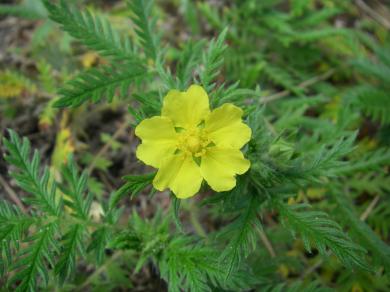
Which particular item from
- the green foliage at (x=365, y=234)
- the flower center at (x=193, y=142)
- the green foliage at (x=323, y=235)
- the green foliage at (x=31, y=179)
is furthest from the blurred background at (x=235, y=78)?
the flower center at (x=193, y=142)

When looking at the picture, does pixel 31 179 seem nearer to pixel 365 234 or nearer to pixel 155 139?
pixel 155 139

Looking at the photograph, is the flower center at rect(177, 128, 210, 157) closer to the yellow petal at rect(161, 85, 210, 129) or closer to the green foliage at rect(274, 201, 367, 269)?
the yellow petal at rect(161, 85, 210, 129)

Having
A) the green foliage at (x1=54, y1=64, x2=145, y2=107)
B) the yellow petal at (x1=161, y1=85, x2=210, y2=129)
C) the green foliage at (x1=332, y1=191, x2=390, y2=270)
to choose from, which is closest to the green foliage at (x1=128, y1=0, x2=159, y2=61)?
the green foliage at (x1=54, y1=64, x2=145, y2=107)

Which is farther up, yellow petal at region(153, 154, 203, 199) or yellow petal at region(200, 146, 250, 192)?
yellow petal at region(200, 146, 250, 192)

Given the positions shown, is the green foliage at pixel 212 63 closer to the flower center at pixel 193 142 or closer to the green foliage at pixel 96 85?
the flower center at pixel 193 142

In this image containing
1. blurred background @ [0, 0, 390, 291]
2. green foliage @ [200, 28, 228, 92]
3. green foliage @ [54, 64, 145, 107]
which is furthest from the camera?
blurred background @ [0, 0, 390, 291]

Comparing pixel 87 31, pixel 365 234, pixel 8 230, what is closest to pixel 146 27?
pixel 87 31

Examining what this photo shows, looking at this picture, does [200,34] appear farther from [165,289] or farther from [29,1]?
[165,289]
